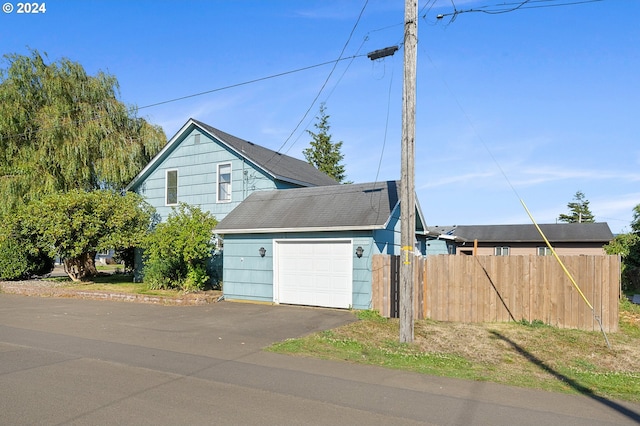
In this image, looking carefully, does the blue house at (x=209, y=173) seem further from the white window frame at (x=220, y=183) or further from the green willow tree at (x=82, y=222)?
the green willow tree at (x=82, y=222)

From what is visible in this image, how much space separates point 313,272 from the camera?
14266mm

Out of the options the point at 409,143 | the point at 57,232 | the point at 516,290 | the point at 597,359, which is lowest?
the point at 597,359

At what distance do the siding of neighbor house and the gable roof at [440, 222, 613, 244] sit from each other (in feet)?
76.4

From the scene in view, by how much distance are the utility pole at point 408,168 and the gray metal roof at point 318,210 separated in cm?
351

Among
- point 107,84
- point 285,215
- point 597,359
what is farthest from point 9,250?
point 597,359

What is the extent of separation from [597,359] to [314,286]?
7875 mm

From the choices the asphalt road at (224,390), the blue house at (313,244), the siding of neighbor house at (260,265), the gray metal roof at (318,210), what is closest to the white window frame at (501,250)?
the blue house at (313,244)

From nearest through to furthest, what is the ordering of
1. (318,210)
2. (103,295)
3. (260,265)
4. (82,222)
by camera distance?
(318,210) < (260,265) < (103,295) < (82,222)

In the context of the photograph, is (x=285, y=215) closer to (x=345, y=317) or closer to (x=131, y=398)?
(x=345, y=317)

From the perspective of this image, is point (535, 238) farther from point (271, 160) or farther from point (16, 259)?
point (16, 259)

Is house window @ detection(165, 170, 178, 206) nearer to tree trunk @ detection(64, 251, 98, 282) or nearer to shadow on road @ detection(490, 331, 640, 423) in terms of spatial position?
tree trunk @ detection(64, 251, 98, 282)

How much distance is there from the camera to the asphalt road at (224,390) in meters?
5.13

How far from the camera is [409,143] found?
30.6ft

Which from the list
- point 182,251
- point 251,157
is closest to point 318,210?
point 251,157
